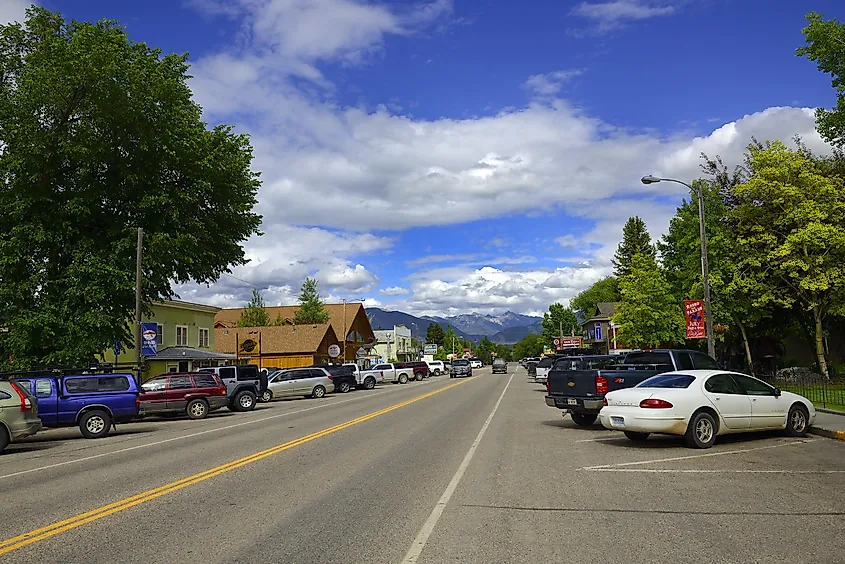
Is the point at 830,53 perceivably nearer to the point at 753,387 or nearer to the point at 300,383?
the point at 753,387

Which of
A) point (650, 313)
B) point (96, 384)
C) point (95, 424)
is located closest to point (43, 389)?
point (96, 384)

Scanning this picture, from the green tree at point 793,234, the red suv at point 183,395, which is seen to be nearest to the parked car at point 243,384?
the red suv at point 183,395

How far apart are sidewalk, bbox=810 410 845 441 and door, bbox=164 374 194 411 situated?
764 inches

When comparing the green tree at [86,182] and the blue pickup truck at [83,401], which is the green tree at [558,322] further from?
the blue pickup truck at [83,401]

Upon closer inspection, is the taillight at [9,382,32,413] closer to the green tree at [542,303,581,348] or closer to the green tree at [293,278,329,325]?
the green tree at [293,278,329,325]

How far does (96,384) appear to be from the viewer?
20.2m

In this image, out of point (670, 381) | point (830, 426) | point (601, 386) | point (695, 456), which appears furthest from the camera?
point (601, 386)

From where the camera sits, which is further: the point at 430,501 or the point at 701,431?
the point at 701,431

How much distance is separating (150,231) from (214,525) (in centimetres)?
2571

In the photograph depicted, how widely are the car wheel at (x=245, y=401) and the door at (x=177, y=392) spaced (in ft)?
13.2

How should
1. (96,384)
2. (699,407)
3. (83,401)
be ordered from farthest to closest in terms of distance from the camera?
(96,384) → (83,401) → (699,407)

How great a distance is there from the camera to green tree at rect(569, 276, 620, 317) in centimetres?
12682

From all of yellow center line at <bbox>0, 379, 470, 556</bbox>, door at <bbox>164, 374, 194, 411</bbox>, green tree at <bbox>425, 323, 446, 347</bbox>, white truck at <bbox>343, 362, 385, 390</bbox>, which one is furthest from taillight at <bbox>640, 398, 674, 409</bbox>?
green tree at <bbox>425, 323, 446, 347</bbox>

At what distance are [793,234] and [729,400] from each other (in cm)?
2517
